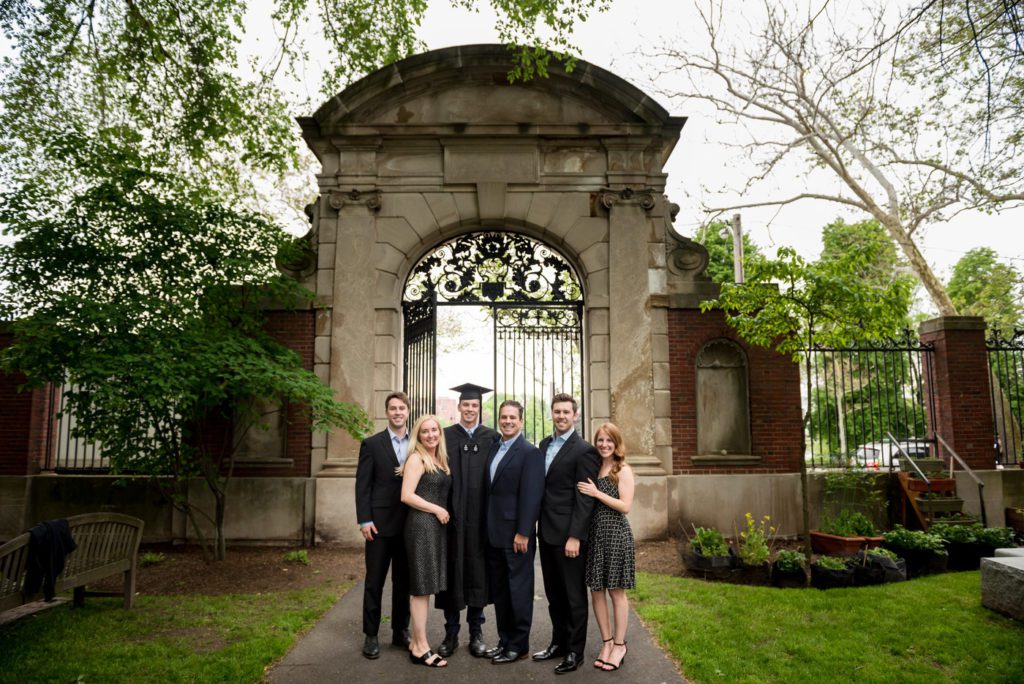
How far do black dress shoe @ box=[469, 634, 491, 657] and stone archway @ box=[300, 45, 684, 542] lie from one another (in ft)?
16.2

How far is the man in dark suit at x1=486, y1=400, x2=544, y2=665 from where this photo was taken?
15.2ft

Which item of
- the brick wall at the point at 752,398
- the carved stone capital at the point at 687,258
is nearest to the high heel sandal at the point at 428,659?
the brick wall at the point at 752,398

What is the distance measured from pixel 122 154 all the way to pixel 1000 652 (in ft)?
34.9

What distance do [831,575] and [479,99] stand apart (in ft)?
26.2

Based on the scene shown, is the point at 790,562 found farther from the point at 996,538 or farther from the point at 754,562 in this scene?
the point at 996,538

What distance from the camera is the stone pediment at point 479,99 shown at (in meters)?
9.66

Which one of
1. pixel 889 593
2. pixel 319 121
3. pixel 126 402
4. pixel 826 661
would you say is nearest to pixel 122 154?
pixel 319 121

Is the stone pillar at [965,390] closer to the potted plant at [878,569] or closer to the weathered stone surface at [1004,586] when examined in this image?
the potted plant at [878,569]

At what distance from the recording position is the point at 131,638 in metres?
5.33

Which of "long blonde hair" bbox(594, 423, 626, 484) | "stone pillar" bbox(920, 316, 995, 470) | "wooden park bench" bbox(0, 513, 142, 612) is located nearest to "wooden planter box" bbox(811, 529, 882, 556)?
"stone pillar" bbox(920, 316, 995, 470)

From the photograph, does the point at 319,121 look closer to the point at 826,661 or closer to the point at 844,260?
the point at 844,260

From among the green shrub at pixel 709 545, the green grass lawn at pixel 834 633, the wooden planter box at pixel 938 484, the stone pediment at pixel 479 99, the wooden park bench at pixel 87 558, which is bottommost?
the green grass lawn at pixel 834 633

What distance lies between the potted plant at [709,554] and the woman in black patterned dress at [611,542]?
3.24m

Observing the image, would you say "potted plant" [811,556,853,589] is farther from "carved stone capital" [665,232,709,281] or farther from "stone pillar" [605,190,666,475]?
"carved stone capital" [665,232,709,281]
